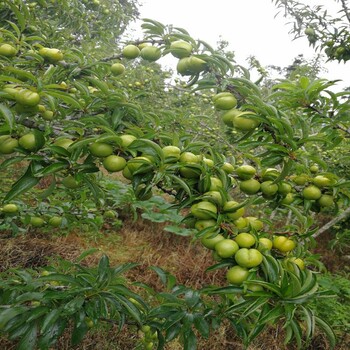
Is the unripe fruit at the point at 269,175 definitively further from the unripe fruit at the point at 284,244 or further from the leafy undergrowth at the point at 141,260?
the leafy undergrowth at the point at 141,260

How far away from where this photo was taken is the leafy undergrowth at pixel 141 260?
2.94 meters

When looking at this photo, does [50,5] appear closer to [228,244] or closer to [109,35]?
[109,35]

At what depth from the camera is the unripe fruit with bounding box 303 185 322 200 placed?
1.28 meters

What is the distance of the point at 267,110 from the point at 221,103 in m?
0.17

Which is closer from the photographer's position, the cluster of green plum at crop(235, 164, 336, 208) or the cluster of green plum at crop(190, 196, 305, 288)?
the cluster of green plum at crop(190, 196, 305, 288)

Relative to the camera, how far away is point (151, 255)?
14.5 ft

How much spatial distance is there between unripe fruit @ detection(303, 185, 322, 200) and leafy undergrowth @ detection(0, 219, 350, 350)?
1921 mm

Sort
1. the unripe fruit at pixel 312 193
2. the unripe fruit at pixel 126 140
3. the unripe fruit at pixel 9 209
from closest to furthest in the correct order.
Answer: the unripe fruit at pixel 126 140 → the unripe fruit at pixel 312 193 → the unripe fruit at pixel 9 209

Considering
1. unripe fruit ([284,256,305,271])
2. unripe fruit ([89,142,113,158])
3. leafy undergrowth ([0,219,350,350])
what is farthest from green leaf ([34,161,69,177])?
leafy undergrowth ([0,219,350,350])

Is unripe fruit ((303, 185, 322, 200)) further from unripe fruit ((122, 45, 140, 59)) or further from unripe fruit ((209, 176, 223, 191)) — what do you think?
unripe fruit ((122, 45, 140, 59))

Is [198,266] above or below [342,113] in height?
below

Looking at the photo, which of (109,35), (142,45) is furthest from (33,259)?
(142,45)

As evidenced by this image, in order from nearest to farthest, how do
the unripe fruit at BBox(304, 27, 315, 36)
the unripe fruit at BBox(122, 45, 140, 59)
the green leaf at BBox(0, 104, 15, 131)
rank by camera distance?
the green leaf at BBox(0, 104, 15, 131)
the unripe fruit at BBox(122, 45, 140, 59)
the unripe fruit at BBox(304, 27, 315, 36)

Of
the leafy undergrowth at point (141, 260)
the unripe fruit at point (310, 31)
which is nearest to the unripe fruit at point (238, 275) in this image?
the leafy undergrowth at point (141, 260)
